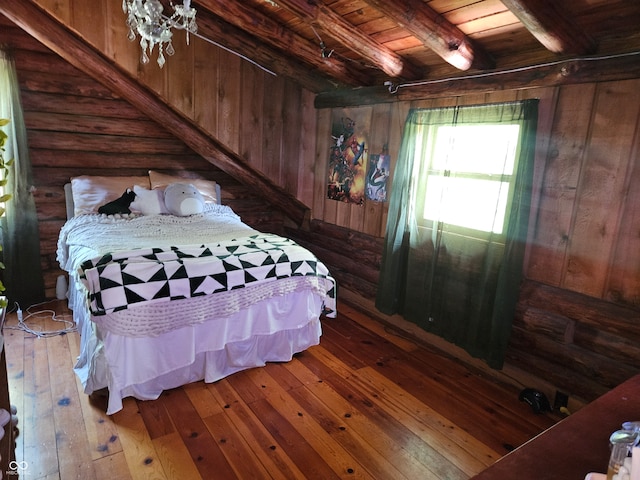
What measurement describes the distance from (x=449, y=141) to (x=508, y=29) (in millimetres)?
751

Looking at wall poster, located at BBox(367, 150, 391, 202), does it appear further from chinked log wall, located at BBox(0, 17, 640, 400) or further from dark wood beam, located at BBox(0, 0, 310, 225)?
dark wood beam, located at BBox(0, 0, 310, 225)

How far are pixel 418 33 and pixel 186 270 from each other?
1.87m

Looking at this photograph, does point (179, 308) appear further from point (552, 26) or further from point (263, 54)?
point (552, 26)

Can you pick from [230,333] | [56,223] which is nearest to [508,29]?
[230,333]

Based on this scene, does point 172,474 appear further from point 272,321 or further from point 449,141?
point 449,141

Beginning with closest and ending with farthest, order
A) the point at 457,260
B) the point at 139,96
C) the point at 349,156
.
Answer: the point at 457,260 < the point at 139,96 < the point at 349,156

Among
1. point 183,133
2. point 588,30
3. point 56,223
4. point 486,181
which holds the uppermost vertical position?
point 588,30

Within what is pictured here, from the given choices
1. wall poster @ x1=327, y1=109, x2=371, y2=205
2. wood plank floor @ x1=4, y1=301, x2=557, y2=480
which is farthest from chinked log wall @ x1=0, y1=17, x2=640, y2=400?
wood plank floor @ x1=4, y1=301, x2=557, y2=480

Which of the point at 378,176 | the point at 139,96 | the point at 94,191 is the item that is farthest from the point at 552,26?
the point at 94,191

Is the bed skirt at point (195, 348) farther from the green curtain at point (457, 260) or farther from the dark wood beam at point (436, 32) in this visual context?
the dark wood beam at point (436, 32)

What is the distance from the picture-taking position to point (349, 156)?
366 centimetres

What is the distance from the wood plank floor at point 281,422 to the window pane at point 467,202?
104 centimetres

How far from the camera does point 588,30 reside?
205 cm

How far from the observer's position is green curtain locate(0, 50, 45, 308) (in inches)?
120
